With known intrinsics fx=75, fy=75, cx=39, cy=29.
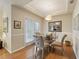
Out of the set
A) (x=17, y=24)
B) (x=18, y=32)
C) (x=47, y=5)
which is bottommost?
(x=18, y=32)

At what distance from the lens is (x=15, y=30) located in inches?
162

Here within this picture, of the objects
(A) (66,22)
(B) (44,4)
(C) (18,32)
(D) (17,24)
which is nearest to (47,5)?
(B) (44,4)

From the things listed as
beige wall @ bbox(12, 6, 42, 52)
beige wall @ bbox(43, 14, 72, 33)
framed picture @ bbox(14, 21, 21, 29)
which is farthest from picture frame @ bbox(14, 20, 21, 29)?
beige wall @ bbox(43, 14, 72, 33)

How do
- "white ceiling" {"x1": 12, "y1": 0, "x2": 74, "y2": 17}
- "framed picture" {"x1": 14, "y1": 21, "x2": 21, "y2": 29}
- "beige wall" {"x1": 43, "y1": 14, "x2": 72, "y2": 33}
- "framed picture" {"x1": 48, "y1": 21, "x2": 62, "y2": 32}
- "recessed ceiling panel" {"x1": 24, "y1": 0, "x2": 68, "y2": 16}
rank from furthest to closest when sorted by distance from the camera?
"framed picture" {"x1": 48, "y1": 21, "x2": 62, "y2": 32}, "beige wall" {"x1": 43, "y1": 14, "x2": 72, "y2": 33}, "framed picture" {"x1": 14, "y1": 21, "x2": 21, "y2": 29}, "recessed ceiling panel" {"x1": 24, "y1": 0, "x2": 68, "y2": 16}, "white ceiling" {"x1": 12, "y1": 0, "x2": 74, "y2": 17}

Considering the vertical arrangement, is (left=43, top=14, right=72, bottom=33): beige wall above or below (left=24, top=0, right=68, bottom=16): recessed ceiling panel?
below

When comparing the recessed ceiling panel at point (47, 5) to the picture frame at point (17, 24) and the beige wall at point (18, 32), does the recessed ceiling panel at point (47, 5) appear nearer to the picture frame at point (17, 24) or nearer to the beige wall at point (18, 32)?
the beige wall at point (18, 32)

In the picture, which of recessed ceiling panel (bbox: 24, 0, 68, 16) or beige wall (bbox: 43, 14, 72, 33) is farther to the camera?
beige wall (bbox: 43, 14, 72, 33)

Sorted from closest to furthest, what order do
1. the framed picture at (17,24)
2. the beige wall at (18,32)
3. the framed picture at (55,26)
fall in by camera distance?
the beige wall at (18,32), the framed picture at (17,24), the framed picture at (55,26)

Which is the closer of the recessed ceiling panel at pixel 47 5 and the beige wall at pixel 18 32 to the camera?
the recessed ceiling panel at pixel 47 5

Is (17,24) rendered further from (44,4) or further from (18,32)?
(44,4)

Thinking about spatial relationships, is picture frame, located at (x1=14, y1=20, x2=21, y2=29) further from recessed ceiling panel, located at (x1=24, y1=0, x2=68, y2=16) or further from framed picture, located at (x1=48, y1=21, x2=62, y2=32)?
framed picture, located at (x1=48, y1=21, x2=62, y2=32)

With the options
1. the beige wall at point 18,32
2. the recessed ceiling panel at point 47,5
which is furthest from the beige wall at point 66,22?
the beige wall at point 18,32

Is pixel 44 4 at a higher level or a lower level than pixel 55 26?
higher

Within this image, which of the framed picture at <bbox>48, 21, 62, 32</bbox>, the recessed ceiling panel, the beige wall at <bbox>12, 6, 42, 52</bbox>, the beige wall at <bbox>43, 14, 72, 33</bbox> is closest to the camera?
the recessed ceiling panel
